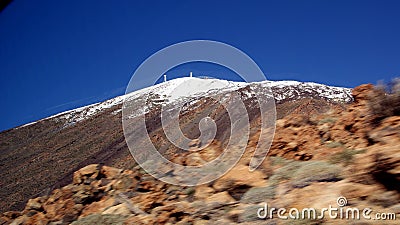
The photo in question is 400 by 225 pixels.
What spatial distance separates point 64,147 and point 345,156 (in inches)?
1970

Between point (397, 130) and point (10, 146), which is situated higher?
point (10, 146)

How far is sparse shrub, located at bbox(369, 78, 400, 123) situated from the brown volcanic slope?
84.3 feet

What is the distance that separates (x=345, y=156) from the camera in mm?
5441

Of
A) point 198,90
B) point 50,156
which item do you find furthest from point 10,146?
point 198,90

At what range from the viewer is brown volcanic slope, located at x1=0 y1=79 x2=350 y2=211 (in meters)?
38.8

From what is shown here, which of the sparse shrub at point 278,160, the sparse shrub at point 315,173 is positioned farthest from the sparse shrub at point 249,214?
the sparse shrub at point 278,160

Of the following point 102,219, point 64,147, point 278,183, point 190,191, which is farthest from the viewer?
point 64,147

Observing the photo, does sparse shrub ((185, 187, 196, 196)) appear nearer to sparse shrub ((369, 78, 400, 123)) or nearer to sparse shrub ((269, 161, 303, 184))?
sparse shrub ((269, 161, 303, 184))

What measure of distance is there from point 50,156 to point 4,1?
1927 inches

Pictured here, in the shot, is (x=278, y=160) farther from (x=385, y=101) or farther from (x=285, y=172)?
(x=385, y=101)

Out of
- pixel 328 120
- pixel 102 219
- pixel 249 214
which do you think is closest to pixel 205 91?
pixel 328 120

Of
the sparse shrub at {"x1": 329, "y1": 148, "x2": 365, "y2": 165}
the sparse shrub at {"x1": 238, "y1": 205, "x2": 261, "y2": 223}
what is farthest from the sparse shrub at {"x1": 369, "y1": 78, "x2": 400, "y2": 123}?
the sparse shrub at {"x1": 238, "y1": 205, "x2": 261, "y2": 223}

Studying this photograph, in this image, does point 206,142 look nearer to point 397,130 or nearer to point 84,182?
point 84,182

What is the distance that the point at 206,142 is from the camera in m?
7.82
